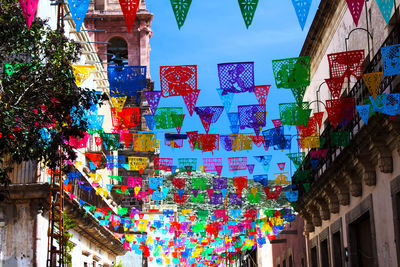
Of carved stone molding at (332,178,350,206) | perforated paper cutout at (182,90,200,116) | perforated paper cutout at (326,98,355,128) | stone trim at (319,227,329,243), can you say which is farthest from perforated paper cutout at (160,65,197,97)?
stone trim at (319,227,329,243)

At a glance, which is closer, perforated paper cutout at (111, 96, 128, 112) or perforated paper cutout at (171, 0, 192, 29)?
perforated paper cutout at (171, 0, 192, 29)

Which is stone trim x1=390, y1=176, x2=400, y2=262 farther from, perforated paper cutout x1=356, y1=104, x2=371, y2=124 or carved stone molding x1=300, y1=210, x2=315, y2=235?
carved stone molding x1=300, y1=210, x2=315, y2=235

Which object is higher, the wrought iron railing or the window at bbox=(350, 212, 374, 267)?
the wrought iron railing

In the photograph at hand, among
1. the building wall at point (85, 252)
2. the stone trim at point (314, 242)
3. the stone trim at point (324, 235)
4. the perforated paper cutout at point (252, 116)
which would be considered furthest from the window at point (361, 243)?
the building wall at point (85, 252)

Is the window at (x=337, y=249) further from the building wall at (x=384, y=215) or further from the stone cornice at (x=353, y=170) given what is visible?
the building wall at (x=384, y=215)

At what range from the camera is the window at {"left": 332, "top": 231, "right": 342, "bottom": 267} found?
65.1ft

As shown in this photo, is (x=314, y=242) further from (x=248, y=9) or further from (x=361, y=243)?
(x=248, y=9)

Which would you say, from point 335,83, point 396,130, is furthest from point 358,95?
point 396,130

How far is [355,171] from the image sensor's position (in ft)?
53.8

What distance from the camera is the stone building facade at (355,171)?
1366cm

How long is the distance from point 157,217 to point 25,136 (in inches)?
1397

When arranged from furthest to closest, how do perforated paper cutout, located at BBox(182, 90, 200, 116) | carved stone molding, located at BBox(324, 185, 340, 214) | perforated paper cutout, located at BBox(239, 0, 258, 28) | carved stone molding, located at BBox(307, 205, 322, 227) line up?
carved stone molding, located at BBox(307, 205, 322, 227) < carved stone molding, located at BBox(324, 185, 340, 214) < perforated paper cutout, located at BBox(182, 90, 200, 116) < perforated paper cutout, located at BBox(239, 0, 258, 28)

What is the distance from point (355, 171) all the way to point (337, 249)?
14.5 ft

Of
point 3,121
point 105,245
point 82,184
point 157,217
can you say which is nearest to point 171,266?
point 157,217
